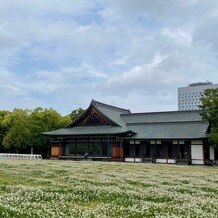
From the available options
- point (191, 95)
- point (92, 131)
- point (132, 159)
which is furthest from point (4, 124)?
point (191, 95)

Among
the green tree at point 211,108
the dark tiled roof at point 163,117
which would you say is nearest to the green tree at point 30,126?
the dark tiled roof at point 163,117

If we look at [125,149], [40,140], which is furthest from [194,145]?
[40,140]

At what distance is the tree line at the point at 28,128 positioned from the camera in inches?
2864

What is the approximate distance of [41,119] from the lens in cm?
7569

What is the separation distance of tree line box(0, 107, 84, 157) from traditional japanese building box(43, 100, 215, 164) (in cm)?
862

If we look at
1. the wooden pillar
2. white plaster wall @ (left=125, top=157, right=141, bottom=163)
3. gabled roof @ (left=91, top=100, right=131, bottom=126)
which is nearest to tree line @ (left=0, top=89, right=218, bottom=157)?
the wooden pillar

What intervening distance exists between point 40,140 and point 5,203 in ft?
206

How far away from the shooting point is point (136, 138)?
58.1m

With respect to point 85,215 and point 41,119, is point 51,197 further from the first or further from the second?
point 41,119

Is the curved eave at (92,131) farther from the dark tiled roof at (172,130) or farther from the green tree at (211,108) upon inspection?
the green tree at (211,108)

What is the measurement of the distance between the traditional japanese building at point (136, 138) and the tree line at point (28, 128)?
8.62 meters

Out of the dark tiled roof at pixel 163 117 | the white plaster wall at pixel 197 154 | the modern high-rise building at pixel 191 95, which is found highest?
the modern high-rise building at pixel 191 95

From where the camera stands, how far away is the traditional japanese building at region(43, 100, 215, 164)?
55.5 m

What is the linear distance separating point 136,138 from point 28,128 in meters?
26.6
